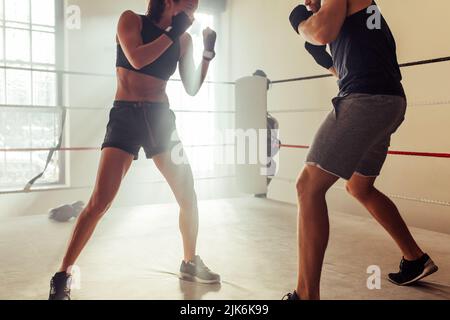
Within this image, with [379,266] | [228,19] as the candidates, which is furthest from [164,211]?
[228,19]

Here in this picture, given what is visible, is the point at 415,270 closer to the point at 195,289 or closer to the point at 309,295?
the point at 309,295

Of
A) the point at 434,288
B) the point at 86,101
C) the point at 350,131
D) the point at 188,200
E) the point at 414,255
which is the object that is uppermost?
the point at 86,101

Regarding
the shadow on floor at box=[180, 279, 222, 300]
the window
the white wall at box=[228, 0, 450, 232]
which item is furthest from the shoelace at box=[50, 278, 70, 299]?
the window

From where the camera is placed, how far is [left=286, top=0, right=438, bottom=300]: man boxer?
1282 mm

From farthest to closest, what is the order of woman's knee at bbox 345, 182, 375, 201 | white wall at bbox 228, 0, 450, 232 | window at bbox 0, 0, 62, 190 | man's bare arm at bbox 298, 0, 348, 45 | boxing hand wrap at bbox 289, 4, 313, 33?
1. window at bbox 0, 0, 62, 190
2. white wall at bbox 228, 0, 450, 232
3. woman's knee at bbox 345, 182, 375, 201
4. boxing hand wrap at bbox 289, 4, 313, 33
5. man's bare arm at bbox 298, 0, 348, 45

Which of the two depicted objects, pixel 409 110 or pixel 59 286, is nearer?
pixel 59 286

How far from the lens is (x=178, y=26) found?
149 centimetres

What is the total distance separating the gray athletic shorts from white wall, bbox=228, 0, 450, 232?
48.3 inches

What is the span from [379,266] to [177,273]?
901 millimetres

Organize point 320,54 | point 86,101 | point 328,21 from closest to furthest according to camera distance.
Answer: point 328,21, point 320,54, point 86,101

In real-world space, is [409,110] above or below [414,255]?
above

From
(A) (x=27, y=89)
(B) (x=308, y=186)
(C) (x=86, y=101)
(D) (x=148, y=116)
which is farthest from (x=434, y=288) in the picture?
(A) (x=27, y=89)

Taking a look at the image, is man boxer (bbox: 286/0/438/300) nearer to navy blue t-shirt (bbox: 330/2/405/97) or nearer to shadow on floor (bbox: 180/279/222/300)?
navy blue t-shirt (bbox: 330/2/405/97)

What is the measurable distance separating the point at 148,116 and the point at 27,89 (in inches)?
135
